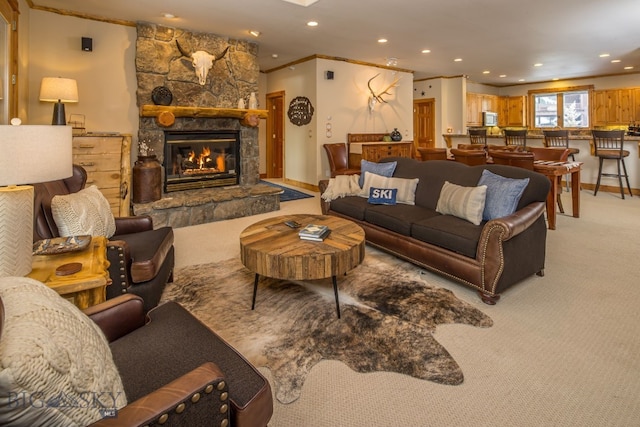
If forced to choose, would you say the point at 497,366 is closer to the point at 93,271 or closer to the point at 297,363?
the point at 297,363

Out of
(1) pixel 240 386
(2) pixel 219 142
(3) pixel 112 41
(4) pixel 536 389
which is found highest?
(3) pixel 112 41

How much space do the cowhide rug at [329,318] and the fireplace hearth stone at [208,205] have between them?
1623mm

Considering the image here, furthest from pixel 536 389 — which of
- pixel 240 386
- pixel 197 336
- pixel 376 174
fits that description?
pixel 376 174

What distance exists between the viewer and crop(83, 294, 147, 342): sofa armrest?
4.78 ft

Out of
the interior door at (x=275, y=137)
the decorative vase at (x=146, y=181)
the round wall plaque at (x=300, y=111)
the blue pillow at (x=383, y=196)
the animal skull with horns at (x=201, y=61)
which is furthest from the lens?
the interior door at (x=275, y=137)

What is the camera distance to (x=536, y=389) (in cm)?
179

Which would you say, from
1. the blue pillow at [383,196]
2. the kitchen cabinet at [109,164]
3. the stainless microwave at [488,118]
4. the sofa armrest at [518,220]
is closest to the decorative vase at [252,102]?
the kitchen cabinet at [109,164]

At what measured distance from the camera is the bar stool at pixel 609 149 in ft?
20.7

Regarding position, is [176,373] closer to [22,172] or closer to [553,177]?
[22,172]

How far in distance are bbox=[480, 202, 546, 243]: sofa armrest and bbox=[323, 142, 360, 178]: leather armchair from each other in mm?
4096

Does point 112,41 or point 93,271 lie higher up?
point 112,41

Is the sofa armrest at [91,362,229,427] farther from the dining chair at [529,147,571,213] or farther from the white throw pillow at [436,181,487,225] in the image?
the dining chair at [529,147,571,213]

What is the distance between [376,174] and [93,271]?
308 cm

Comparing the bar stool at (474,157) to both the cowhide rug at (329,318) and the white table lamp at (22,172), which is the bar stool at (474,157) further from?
the white table lamp at (22,172)
